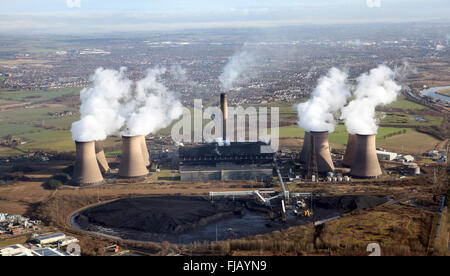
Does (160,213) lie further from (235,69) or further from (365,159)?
(235,69)

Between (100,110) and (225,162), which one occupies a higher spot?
(100,110)

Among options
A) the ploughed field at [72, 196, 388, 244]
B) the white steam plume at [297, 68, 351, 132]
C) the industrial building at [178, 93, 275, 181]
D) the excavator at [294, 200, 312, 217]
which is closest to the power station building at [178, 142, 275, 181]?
the industrial building at [178, 93, 275, 181]

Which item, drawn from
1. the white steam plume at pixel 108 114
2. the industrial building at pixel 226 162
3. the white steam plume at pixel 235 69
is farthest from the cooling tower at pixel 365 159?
the white steam plume at pixel 235 69

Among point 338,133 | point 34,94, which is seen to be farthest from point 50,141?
point 34,94

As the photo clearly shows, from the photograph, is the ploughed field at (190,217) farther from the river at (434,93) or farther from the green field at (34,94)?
the green field at (34,94)

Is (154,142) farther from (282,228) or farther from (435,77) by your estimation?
(435,77)

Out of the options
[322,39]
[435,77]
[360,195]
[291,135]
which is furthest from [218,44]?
[360,195]
